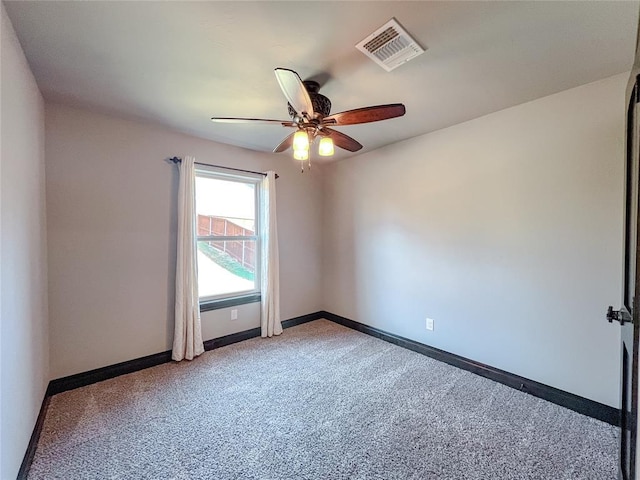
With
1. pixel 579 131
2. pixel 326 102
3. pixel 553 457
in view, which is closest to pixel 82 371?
pixel 326 102

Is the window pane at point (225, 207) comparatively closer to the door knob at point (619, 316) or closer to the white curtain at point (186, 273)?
the white curtain at point (186, 273)

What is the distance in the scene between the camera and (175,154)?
303 cm

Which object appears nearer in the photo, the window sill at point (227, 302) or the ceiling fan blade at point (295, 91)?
the ceiling fan blade at point (295, 91)

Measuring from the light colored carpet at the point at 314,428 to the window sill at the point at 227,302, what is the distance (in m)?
0.65

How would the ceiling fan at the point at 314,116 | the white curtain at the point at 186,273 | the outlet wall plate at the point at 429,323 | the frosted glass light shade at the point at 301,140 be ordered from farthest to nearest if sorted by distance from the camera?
the outlet wall plate at the point at 429,323
the white curtain at the point at 186,273
the frosted glass light shade at the point at 301,140
the ceiling fan at the point at 314,116

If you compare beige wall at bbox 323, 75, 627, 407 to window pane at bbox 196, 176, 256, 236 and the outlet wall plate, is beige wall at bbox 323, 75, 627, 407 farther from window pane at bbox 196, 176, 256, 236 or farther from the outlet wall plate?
window pane at bbox 196, 176, 256, 236

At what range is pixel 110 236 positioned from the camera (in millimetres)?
2641

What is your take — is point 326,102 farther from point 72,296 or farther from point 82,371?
point 82,371

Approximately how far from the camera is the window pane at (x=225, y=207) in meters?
3.31

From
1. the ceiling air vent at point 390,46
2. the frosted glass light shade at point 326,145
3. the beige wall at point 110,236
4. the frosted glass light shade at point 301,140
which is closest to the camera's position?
the ceiling air vent at point 390,46

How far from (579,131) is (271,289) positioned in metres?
3.34

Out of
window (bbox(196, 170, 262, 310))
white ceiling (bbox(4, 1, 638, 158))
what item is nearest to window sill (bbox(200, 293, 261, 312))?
window (bbox(196, 170, 262, 310))

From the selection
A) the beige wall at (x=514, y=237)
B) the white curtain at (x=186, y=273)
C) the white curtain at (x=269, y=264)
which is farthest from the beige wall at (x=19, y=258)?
the beige wall at (x=514, y=237)

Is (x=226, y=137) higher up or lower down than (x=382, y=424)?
higher up
